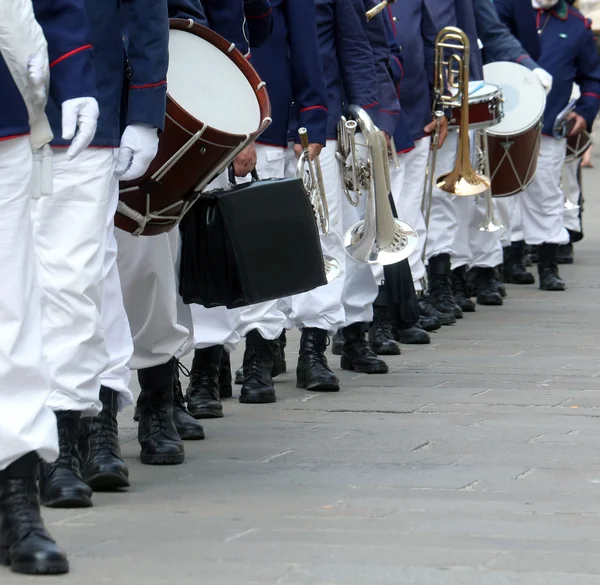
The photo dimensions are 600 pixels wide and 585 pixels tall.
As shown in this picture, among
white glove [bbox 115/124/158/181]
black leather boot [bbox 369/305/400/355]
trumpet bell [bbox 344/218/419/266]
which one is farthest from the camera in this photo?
black leather boot [bbox 369/305/400/355]

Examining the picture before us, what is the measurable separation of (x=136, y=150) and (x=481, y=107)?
5.12m

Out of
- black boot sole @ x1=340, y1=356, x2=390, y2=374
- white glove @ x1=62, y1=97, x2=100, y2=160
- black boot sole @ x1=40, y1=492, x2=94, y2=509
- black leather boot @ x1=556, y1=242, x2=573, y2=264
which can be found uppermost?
white glove @ x1=62, y1=97, x2=100, y2=160

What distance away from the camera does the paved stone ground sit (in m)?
3.86

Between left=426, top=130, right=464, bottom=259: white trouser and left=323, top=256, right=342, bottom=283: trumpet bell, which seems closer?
left=323, top=256, right=342, bottom=283: trumpet bell

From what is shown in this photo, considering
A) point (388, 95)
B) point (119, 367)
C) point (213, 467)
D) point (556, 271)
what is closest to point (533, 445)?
point (213, 467)

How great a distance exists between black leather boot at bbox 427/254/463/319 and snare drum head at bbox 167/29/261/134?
4.66 meters

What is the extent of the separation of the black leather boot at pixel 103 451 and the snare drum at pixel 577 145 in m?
7.86

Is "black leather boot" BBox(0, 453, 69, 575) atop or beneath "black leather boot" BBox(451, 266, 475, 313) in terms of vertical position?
atop

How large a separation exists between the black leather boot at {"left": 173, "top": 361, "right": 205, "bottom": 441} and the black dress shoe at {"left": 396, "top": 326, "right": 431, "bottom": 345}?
A: 2926mm

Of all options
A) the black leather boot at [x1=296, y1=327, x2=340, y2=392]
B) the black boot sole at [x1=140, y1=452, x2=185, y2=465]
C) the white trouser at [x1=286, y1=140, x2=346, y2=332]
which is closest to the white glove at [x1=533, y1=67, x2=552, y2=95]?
the white trouser at [x1=286, y1=140, x2=346, y2=332]

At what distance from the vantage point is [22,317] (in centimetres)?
390

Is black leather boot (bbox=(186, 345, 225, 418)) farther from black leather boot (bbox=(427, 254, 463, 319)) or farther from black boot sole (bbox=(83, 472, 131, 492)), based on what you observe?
black leather boot (bbox=(427, 254, 463, 319))

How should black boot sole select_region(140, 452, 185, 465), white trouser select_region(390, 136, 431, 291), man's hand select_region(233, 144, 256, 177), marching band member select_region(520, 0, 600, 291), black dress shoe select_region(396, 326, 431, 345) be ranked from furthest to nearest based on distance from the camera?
marching band member select_region(520, 0, 600, 291) → white trouser select_region(390, 136, 431, 291) → black dress shoe select_region(396, 326, 431, 345) → man's hand select_region(233, 144, 256, 177) → black boot sole select_region(140, 452, 185, 465)

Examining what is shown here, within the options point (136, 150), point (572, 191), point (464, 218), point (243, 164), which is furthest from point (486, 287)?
point (136, 150)
